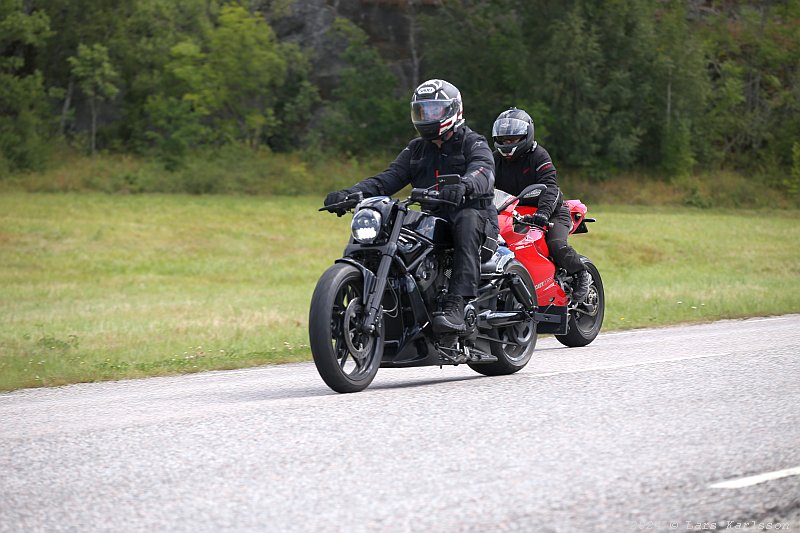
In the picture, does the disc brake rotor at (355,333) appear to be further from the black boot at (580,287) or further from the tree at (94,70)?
the tree at (94,70)

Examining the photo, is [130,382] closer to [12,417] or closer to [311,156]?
[12,417]

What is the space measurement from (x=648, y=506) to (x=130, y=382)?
6.93m

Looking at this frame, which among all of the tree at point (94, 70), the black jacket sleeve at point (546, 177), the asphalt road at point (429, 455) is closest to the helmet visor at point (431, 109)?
the asphalt road at point (429, 455)

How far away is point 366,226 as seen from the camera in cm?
890

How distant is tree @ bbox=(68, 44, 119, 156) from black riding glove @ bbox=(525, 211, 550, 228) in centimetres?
5116

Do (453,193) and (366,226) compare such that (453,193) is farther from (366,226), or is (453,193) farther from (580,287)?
(580,287)

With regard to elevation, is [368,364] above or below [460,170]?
below

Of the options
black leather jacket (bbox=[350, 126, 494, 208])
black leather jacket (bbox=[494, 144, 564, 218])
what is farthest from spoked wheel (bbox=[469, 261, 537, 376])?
black leather jacket (bbox=[494, 144, 564, 218])

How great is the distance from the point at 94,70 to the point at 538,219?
5294 cm

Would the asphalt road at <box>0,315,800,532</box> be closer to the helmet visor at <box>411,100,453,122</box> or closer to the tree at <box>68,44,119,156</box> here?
the helmet visor at <box>411,100,453,122</box>

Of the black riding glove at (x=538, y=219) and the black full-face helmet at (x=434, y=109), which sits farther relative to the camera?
the black riding glove at (x=538, y=219)

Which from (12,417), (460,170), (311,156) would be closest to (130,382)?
(12,417)

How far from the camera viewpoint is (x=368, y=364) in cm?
891

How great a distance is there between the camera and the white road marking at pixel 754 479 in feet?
18.5
